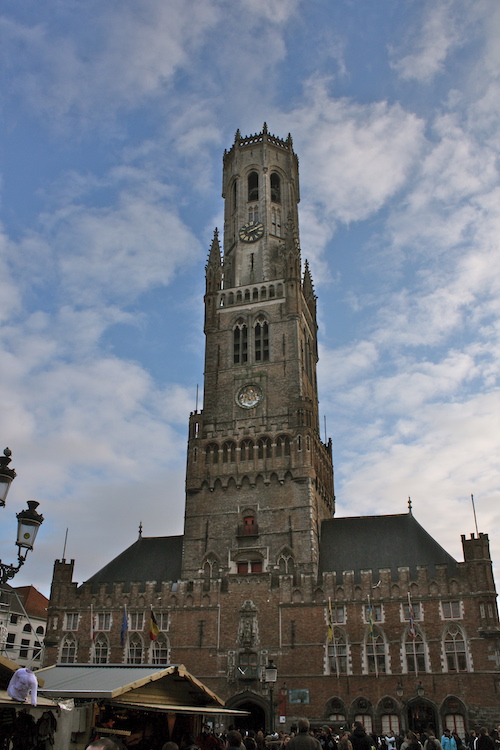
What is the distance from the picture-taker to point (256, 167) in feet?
222

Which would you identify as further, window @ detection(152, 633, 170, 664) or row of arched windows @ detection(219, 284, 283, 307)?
row of arched windows @ detection(219, 284, 283, 307)

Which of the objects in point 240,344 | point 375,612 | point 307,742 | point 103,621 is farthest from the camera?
point 240,344

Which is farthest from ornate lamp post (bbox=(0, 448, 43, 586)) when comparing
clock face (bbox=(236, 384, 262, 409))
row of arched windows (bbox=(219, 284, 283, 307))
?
row of arched windows (bbox=(219, 284, 283, 307))

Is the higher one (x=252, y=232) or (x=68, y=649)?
(x=252, y=232)

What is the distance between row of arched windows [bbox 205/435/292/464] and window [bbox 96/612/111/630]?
44.3 feet

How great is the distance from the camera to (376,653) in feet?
140

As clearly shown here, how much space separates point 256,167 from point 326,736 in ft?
188

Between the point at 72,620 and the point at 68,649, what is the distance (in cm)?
198

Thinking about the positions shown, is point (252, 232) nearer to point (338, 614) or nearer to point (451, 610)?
point (338, 614)

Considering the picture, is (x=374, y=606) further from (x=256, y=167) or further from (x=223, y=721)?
(x=256, y=167)

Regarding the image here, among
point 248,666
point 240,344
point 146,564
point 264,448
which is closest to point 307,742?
point 248,666

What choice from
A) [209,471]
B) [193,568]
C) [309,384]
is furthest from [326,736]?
[309,384]

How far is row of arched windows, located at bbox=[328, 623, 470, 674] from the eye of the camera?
41.4m

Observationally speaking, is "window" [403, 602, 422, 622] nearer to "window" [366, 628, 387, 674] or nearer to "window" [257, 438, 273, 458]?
"window" [366, 628, 387, 674]
